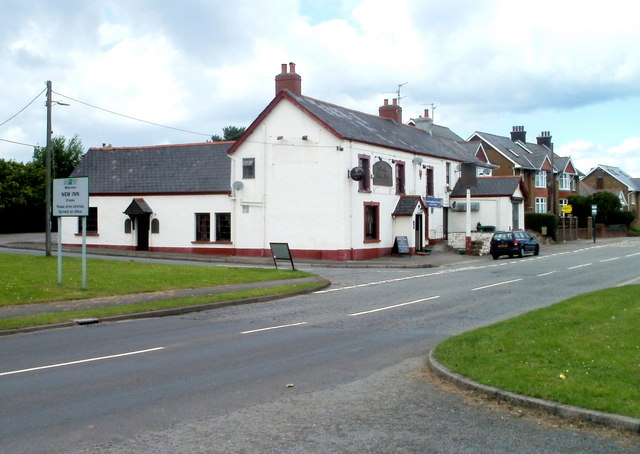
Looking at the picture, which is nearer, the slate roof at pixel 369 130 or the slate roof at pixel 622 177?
the slate roof at pixel 369 130

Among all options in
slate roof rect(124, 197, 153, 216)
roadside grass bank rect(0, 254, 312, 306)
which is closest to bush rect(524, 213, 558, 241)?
slate roof rect(124, 197, 153, 216)

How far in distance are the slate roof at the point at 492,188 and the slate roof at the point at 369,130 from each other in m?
2.04

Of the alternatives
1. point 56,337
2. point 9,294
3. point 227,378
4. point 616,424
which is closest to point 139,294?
point 9,294

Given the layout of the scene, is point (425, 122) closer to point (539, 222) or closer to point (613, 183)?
point (539, 222)

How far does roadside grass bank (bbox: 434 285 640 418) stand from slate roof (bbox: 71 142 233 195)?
32002 millimetres

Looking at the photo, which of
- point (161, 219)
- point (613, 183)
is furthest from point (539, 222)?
point (613, 183)

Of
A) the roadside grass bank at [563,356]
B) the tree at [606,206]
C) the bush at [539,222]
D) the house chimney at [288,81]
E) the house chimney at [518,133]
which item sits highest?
the house chimney at [518,133]

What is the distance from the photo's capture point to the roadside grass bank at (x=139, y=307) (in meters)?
16.0

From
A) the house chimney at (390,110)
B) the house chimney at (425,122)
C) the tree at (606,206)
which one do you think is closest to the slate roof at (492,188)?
the house chimney at (390,110)

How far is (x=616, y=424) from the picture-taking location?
712 centimetres

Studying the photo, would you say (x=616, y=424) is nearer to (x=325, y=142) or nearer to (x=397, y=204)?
(x=325, y=142)

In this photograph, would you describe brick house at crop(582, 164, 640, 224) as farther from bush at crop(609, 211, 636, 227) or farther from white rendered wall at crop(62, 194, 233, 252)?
white rendered wall at crop(62, 194, 233, 252)

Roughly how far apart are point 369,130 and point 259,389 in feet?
116

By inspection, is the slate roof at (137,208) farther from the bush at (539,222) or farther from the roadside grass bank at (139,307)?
the bush at (539,222)
